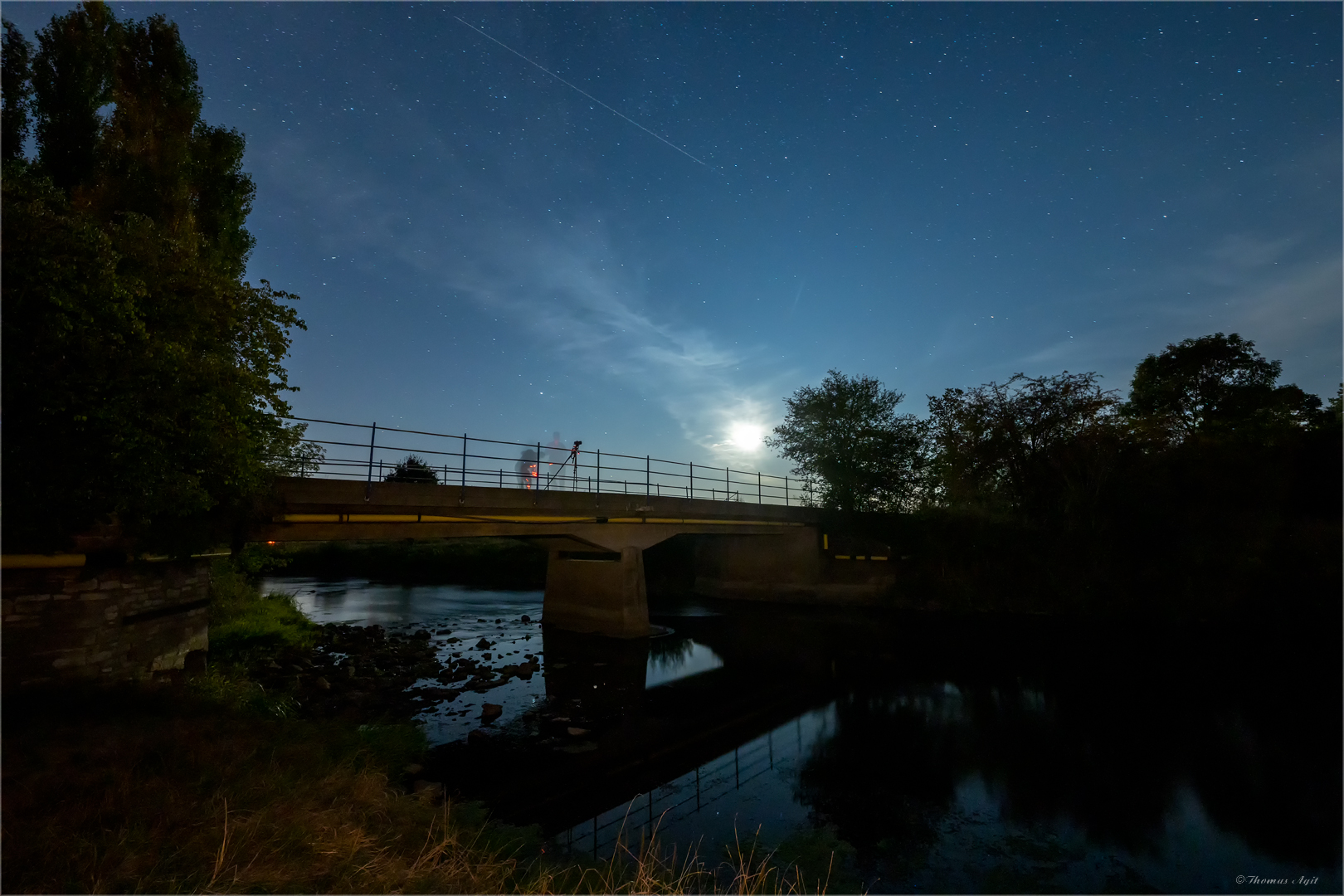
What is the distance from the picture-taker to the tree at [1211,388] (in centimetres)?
3362

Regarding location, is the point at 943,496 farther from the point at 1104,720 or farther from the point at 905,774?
the point at 905,774

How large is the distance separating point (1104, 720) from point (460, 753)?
15634 millimetres

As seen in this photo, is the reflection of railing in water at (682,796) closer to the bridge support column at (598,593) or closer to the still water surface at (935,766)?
the still water surface at (935,766)

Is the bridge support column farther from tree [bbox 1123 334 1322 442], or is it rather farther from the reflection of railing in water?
tree [bbox 1123 334 1322 442]

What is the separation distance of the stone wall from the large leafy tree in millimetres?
841

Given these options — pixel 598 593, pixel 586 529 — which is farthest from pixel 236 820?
pixel 598 593

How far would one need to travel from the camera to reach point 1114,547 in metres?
28.0

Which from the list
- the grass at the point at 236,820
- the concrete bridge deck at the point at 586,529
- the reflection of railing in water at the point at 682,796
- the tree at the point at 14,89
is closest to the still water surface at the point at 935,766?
the reflection of railing in water at the point at 682,796

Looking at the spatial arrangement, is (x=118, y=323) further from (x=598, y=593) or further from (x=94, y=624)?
(x=598, y=593)

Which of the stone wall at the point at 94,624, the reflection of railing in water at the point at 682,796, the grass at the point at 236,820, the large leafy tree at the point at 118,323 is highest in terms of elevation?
the large leafy tree at the point at 118,323

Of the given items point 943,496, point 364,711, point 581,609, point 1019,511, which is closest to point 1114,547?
point 1019,511

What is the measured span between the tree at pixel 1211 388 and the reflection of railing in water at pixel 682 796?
105 feet

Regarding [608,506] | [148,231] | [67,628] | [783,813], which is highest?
[148,231]

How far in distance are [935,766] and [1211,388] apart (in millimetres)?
40188
